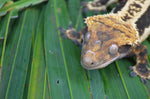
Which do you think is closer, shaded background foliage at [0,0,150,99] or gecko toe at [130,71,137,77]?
shaded background foliage at [0,0,150,99]

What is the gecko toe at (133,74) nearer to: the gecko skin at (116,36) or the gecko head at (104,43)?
the gecko skin at (116,36)

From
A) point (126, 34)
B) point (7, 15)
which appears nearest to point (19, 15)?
point (7, 15)

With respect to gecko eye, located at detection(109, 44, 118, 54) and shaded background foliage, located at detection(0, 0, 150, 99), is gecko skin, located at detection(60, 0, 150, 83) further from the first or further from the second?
shaded background foliage, located at detection(0, 0, 150, 99)

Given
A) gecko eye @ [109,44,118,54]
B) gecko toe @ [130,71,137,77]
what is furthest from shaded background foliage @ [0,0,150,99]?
gecko eye @ [109,44,118,54]

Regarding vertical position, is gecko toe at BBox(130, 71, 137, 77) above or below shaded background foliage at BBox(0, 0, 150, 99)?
below

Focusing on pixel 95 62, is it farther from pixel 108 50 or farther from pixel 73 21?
pixel 73 21

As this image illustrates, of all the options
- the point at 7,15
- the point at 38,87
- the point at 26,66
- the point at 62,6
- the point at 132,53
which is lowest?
the point at 132,53

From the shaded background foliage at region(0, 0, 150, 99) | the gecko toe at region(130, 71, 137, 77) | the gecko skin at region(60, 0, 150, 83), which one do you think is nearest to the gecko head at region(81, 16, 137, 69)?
the gecko skin at region(60, 0, 150, 83)
